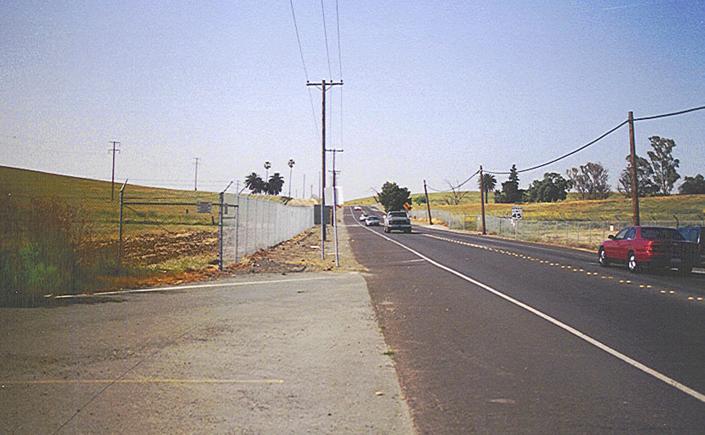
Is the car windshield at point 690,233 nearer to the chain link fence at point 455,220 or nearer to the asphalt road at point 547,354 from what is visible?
the asphalt road at point 547,354

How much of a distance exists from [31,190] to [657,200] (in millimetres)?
96971

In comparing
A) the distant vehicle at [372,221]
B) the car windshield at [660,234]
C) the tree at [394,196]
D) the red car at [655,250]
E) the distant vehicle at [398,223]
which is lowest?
the red car at [655,250]

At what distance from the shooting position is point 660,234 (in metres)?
22.6

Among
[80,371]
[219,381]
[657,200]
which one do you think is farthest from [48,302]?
[657,200]

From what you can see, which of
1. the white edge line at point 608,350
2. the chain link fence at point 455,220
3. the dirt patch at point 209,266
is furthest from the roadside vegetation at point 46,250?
the chain link fence at point 455,220

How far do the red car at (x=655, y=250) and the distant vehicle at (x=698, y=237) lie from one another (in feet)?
1.33

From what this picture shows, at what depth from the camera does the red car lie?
21.6m

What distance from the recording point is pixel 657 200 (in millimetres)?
97375

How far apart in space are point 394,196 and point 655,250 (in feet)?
397

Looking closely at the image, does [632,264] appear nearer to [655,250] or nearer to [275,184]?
[655,250]

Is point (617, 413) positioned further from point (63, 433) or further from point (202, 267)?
point (202, 267)

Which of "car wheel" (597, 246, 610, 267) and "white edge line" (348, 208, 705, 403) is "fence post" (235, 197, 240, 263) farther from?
"car wheel" (597, 246, 610, 267)

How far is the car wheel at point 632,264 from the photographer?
2245 centimetres

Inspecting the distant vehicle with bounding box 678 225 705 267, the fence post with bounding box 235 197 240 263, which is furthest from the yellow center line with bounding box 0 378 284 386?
the distant vehicle with bounding box 678 225 705 267
